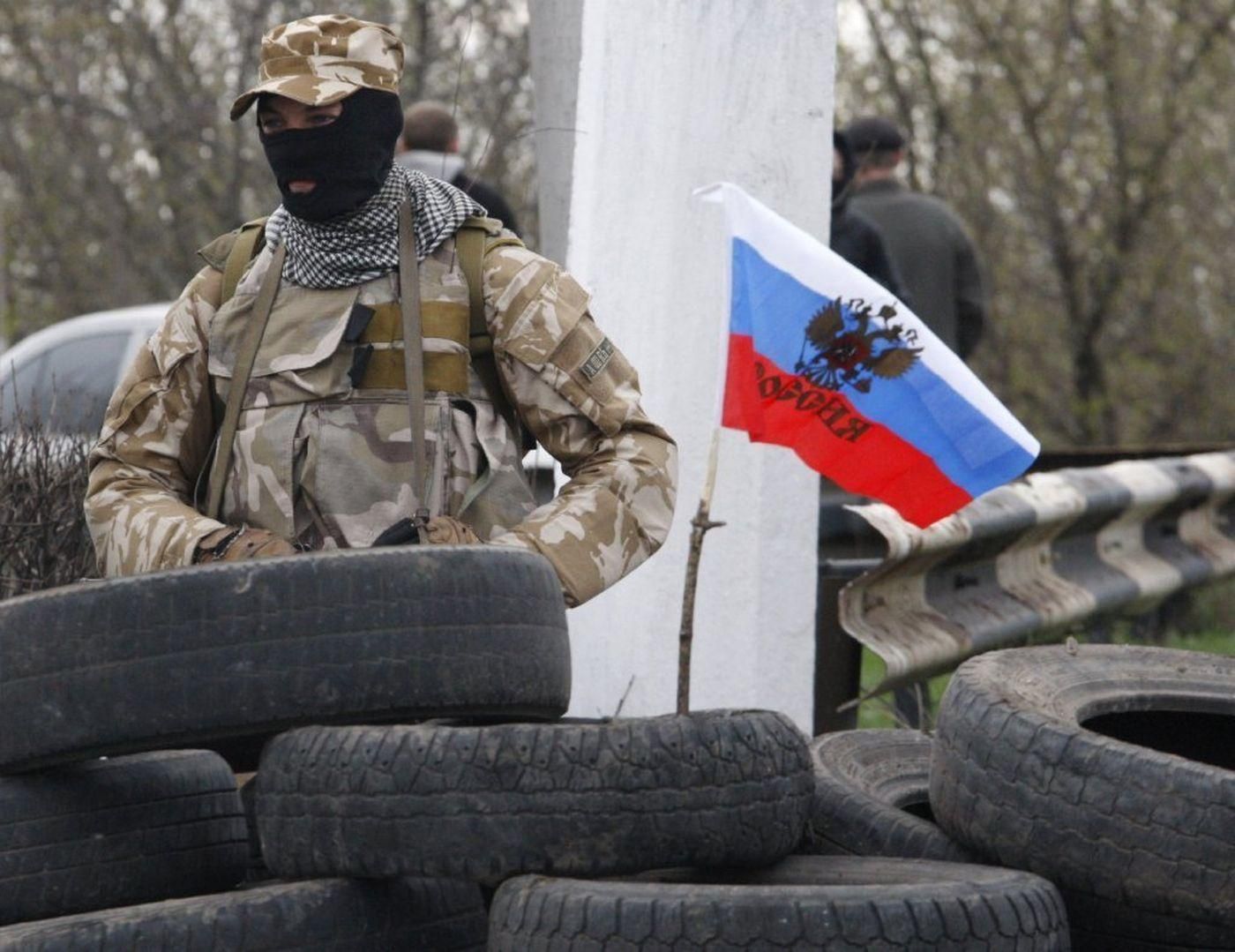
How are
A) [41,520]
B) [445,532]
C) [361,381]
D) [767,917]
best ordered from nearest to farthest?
[767,917]
[445,532]
[361,381]
[41,520]

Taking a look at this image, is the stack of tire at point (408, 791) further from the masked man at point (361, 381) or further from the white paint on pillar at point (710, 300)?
the white paint on pillar at point (710, 300)

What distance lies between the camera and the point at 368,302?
4246 mm

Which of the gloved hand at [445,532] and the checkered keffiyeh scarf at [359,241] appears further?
the checkered keffiyeh scarf at [359,241]

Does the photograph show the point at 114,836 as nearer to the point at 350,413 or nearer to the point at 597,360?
the point at 350,413

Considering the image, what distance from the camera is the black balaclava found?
4227 mm

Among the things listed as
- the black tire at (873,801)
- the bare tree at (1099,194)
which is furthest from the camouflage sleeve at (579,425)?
the bare tree at (1099,194)

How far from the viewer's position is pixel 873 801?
4.16 meters

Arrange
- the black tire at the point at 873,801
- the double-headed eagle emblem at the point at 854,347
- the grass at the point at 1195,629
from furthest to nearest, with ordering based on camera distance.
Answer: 1. the grass at the point at 1195,629
2. the double-headed eagle emblem at the point at 854,347
3. the black tire at the point at 873,801

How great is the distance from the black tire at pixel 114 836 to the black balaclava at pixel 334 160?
40.7 inches

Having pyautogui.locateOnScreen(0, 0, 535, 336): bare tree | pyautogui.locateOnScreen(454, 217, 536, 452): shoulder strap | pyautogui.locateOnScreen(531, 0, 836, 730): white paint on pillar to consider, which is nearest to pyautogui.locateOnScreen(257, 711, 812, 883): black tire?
pyautogui.locateOnScreen(454, 217, 536, 452): shoulder strap

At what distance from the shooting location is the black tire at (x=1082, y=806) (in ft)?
11.6

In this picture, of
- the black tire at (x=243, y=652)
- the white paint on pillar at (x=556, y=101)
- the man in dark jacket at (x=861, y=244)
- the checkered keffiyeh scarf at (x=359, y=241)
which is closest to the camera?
the black tire at (x=243, y=652)

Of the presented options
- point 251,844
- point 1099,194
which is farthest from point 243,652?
point 1099,194

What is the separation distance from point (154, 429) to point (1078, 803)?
185 centimetres
